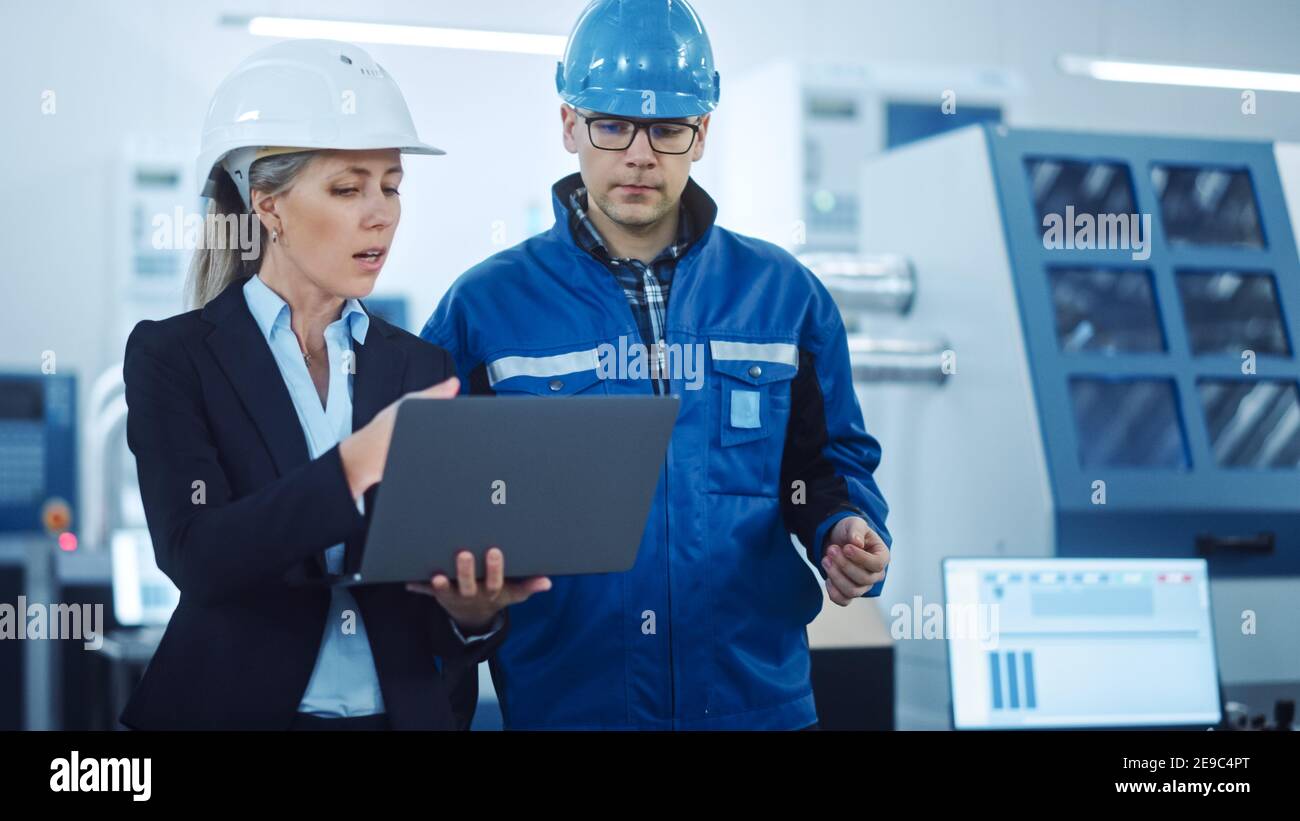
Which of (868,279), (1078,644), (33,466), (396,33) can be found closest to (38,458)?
(33,466)

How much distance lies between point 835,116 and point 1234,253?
129 inches

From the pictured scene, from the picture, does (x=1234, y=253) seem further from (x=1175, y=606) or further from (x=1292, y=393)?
(x=1175, y=606)

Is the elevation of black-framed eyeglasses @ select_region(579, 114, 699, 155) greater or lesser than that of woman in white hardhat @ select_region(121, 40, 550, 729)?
greater

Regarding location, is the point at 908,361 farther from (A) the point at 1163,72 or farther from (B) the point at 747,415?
(A) the point at 1163,72

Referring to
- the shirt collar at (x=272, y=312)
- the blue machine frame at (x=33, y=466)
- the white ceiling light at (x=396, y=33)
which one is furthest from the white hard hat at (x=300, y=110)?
the white ceiling light at (x=396, y=33)

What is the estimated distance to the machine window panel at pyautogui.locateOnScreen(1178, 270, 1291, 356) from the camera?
95.1 inches

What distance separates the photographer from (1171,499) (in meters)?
2.17

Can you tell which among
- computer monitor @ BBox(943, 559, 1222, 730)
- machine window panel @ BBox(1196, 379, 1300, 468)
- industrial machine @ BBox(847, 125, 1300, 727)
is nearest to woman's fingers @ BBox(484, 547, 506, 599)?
computer monitor @ BBox(943, 559, 1222, 730)

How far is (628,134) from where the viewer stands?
1591 millimetres

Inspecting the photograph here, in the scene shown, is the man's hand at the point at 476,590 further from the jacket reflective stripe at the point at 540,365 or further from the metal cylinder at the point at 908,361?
the metal cylinder at the point at 908,361

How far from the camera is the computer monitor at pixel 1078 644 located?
1.92 m

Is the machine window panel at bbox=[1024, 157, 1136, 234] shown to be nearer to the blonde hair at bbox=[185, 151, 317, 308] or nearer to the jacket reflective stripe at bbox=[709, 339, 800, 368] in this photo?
the jacket reflective stripe at bbox=[709, 339, 800, 368]

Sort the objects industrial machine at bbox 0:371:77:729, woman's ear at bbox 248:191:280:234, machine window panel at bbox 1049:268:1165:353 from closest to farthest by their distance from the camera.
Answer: woman's ear at bbox 248:191:280:234, machine window panel at bbox 1049:268:1165:353, industrial machine at bbox 0:371:77:729
